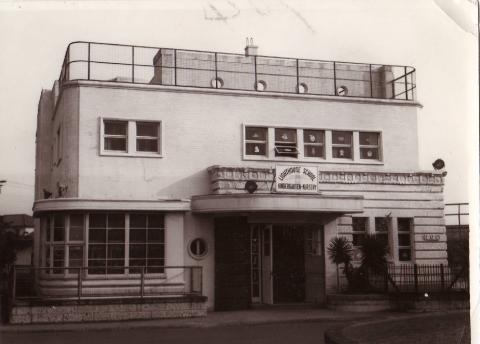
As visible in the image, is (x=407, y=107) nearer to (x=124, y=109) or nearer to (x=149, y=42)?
(x=124, y=109)

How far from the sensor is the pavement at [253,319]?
1803 centimetres

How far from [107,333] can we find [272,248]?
7147 mm

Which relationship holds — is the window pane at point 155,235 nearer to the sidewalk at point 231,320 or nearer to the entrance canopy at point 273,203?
the entrance canopy at point 273,203

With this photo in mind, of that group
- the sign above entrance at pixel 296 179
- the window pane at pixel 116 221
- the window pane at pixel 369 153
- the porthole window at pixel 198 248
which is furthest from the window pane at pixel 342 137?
the window pane at pixel 116 221

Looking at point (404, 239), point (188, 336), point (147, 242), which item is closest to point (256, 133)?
point (147, 242)

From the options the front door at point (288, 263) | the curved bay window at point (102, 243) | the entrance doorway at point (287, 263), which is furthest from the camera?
the front door at point (288, 263)

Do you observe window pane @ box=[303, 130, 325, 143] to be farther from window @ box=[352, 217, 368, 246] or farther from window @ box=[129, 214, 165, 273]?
window @ box=[129, 214, 165, 273]

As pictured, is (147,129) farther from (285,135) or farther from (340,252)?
(340,252)

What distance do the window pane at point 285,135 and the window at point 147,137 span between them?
12.3ft

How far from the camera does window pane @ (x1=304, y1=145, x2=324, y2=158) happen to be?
24.5 m

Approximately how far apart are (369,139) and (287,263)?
4984mm

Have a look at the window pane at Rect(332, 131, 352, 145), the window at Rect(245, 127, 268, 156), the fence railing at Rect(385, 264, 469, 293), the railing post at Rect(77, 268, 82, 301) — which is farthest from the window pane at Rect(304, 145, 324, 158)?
the railing post at Rect(77, 268, 82, 301)

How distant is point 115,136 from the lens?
75.0ft

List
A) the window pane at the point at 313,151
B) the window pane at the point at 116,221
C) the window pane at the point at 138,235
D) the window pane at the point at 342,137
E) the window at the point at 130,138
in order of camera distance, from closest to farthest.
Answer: the window pane at the point at 116,221, the window pane at the point at 138,235, the window at the point at 130,138, the window pane at the point at 313,151, the window pane at the point at 342,137
